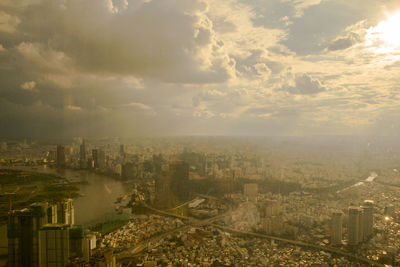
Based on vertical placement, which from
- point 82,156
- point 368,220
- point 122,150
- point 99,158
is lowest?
point 368,220

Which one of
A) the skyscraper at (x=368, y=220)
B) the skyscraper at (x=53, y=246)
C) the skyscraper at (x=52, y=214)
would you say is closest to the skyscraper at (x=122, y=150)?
the skyscraper at (x=52, y=214)

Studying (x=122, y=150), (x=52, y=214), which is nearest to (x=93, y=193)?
(x=122, y=150)

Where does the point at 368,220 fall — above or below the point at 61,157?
below

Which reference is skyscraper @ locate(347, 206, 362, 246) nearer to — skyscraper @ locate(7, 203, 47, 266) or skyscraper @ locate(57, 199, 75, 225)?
skyscraper @ locate(57, 199, 75, 225)

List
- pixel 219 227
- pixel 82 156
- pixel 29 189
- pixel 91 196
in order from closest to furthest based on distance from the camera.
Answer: pixel 29 189 → pixel 219 227 → pixel 91 196 → pixel 82 156

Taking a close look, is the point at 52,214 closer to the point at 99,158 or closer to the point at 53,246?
the point at 53,246

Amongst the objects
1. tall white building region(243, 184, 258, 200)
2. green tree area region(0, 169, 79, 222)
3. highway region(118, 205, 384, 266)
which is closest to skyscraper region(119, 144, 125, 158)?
green tree area region(0, 169, 79, 222)
